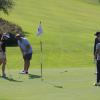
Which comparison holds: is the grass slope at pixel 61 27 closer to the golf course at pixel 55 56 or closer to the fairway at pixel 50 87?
the golf course at pixel 55 56

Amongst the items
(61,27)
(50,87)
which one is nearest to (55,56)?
(50,87)

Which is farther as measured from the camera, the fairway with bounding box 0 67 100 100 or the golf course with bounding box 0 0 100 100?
the golf course with bounding box 0 0 100 100

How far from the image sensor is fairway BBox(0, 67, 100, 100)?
19797 millimetres

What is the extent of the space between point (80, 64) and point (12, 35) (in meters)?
11.9

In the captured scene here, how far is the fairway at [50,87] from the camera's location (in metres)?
19.8

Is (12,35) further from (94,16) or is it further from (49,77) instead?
(94,16)

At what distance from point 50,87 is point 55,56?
17.1 meters

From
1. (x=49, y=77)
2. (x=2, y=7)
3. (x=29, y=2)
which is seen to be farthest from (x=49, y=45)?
(x=29, y=2)

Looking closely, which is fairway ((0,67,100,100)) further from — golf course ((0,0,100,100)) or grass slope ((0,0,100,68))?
grass slope ((0,0,100,68))

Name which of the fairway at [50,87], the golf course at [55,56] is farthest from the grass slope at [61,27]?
the fairway at [50,87]

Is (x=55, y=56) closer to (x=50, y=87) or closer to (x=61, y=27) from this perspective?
(x=50, y=87)

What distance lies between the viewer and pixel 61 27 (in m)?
65.6

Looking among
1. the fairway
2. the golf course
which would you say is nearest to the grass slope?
the golf course

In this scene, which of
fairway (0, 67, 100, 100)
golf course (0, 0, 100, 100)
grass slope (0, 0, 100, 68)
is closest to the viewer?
fairway (0, 67, 100, 100)
